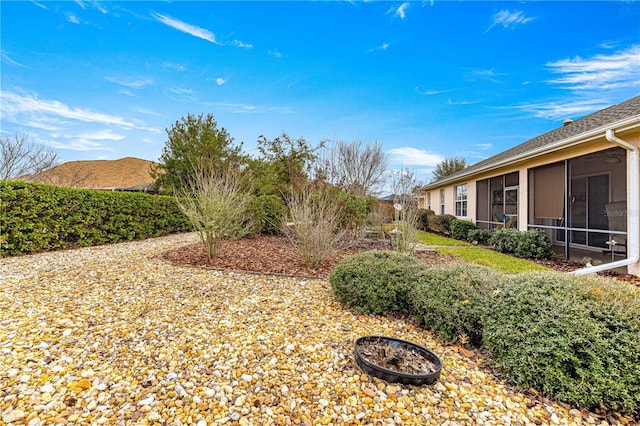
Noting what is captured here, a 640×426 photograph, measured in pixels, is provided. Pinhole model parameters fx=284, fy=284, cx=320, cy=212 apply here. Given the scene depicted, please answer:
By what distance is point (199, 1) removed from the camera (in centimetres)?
714

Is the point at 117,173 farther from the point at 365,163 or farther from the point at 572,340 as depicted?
the point at 572,340

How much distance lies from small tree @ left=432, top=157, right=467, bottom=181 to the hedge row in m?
28.1

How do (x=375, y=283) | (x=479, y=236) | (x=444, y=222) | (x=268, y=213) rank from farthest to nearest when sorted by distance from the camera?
(x=444, y=222)
(x=479, y=236)
(x=268, y=213)
(x=375, y=283)

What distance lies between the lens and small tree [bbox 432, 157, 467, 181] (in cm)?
2919

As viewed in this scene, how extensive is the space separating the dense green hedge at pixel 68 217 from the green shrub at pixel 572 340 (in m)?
8.79

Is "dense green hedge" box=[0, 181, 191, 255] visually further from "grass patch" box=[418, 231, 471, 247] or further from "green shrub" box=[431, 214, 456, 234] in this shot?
"green shrub" box=[431, 214, 456, 234]

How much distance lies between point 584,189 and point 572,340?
7.66 metres

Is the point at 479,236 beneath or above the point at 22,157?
beneath

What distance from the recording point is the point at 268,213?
1014 cm

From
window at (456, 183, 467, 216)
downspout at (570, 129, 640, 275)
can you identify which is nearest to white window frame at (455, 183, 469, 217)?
window at (456, 183, 467, 216)

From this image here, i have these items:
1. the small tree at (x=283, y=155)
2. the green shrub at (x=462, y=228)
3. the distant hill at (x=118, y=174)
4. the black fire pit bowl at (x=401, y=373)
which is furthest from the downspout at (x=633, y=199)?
the distant hill at (x=118, y=174)

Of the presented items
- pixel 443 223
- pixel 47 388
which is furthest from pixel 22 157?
pixel 443 223

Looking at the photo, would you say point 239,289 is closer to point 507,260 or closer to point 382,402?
point 382,402

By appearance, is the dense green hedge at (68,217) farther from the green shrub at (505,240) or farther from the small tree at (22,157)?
the small tree at (22,157)
